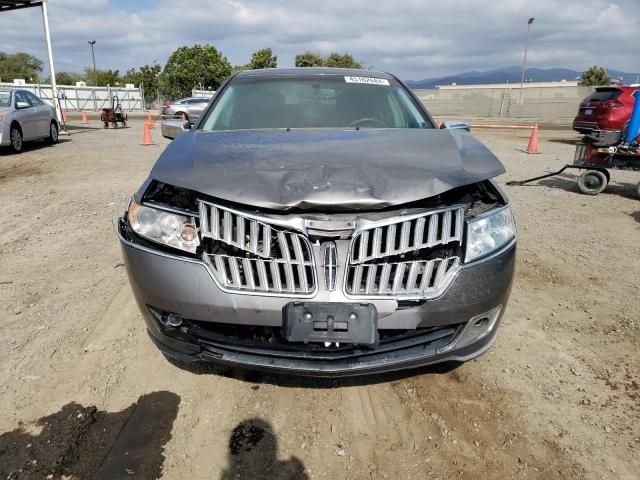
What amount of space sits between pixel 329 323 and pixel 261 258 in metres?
0.39

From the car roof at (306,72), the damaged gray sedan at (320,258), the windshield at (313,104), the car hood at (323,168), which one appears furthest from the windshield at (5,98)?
the damaged gray sedan at (320,258)

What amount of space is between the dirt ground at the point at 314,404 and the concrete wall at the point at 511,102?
2985 cm

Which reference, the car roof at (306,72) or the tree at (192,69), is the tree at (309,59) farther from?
the car roof at (306,72)

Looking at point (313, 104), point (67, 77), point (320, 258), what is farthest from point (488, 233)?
point (67, 77)

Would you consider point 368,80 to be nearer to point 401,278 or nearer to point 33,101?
point 401,278

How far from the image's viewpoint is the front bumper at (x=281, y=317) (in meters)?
1.95

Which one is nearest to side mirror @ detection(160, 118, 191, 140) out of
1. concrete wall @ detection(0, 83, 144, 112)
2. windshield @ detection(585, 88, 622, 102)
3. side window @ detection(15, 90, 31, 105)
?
side window @ detection(15, 90, 31, 105)

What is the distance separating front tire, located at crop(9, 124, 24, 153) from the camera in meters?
11.1

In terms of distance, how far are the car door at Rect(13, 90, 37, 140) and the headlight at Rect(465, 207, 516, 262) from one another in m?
12.3

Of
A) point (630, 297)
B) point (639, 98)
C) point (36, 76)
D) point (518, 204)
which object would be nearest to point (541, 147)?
point (639, 98)

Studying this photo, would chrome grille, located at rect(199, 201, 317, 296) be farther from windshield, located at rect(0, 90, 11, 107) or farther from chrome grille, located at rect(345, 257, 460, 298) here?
windshield, located at rect(0, 90, 11, 107)

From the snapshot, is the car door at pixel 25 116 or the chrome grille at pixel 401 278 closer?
the chrome grille at pixel 401 278

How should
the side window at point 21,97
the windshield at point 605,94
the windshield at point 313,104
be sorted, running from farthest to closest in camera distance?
the windshield at point 605,94 < the side window at point 21,97 < the windshield at point 313,104

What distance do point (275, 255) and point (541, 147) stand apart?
14501 mm
